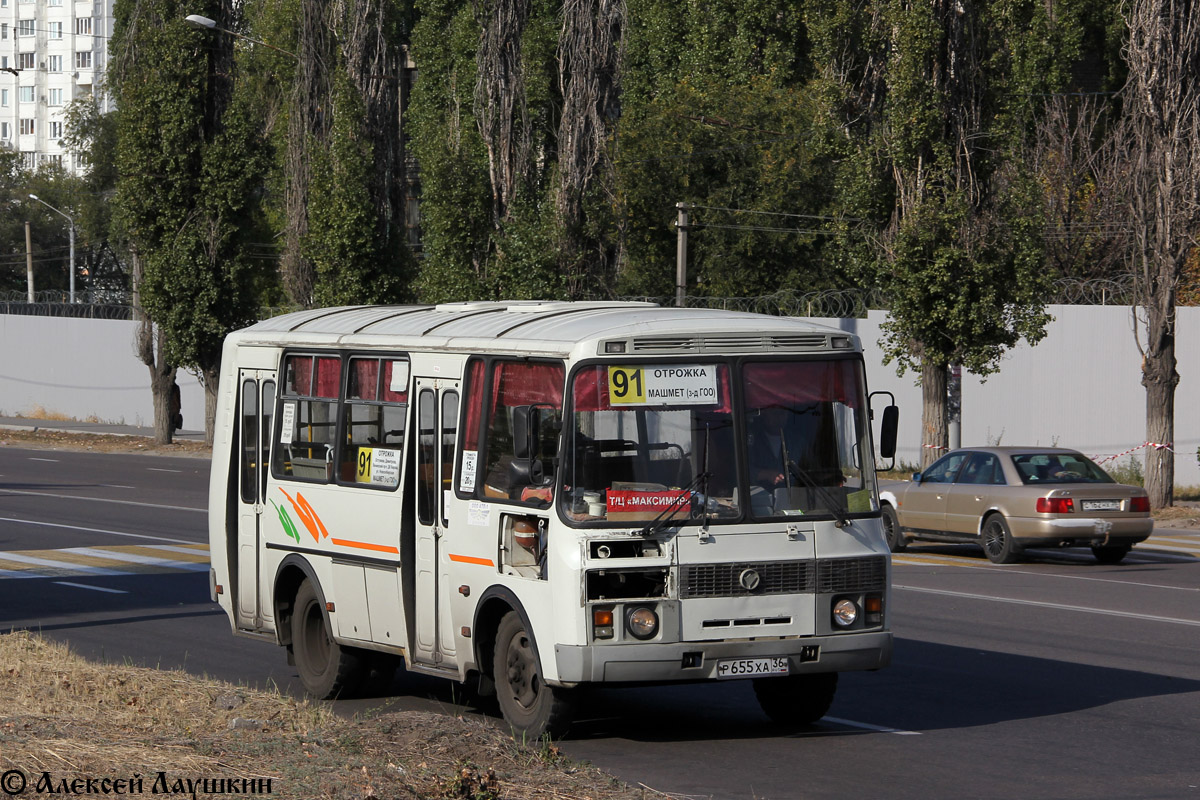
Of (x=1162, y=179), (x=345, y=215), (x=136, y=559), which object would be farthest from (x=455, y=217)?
(x=136, y=559)

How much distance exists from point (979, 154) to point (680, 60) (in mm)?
27821

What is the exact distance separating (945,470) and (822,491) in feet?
41.4

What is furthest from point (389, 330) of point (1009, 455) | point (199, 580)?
point (1009, 455)

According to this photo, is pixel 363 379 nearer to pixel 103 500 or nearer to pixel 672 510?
pixel 672 510

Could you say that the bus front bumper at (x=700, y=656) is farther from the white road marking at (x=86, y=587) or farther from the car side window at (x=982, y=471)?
the car side window at (x=982, y=471)

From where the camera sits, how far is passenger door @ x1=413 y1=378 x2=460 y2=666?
1005 cm

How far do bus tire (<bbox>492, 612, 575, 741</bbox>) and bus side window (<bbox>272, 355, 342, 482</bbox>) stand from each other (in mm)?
2261

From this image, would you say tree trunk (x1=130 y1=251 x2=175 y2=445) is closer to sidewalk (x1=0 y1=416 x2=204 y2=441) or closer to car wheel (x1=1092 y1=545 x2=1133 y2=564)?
sidewalk (x1=0 y1=416 x2=204 y2=441)

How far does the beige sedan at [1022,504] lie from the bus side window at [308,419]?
10.1 m

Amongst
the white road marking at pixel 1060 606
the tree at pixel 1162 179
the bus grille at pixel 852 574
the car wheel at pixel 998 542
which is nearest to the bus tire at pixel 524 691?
the bus grille at pixel 852 574

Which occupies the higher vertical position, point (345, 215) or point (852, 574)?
point (345, 215)

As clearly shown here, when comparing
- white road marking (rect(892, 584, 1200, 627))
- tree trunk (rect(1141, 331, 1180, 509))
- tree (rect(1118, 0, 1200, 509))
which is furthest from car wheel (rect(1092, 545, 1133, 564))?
tree trunk (rect(1141, 331, 1180, 509))

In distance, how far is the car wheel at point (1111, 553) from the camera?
20656 mm

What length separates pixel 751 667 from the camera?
9172 millimetres
